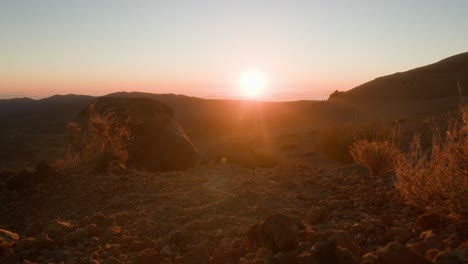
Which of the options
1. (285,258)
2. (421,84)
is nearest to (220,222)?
(285,258)

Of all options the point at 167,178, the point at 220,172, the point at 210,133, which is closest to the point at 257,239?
the point at 167,178

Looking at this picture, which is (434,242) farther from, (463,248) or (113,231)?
(113,231)

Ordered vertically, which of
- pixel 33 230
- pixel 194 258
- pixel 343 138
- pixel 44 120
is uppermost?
pixel 194 258

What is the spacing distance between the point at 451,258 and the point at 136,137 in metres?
9.33

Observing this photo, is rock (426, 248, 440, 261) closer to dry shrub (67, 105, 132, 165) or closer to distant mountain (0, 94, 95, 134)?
dry shrub (67, 105, 132, 165)

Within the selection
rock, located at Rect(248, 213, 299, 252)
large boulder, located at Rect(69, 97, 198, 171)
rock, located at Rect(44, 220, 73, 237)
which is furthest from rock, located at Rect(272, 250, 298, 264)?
large boulder, located at Rect(69, 97, 198, 171)

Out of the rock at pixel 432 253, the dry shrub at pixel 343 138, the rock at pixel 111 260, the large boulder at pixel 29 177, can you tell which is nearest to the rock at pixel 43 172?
the large boulder at pixel 29 177

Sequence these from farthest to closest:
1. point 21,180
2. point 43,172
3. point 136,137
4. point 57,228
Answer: point 136,137 < point 43,172 < point 21,180 < point 57,228

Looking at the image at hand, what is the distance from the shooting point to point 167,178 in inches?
337

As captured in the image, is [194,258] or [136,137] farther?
[136,137]

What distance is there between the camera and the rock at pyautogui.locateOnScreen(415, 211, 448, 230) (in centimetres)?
409

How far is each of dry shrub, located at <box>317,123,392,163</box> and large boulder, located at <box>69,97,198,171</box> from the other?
6667 millimetres

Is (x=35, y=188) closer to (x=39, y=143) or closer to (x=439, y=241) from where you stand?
A: (x=439, y=241)

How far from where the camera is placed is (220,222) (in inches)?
197
